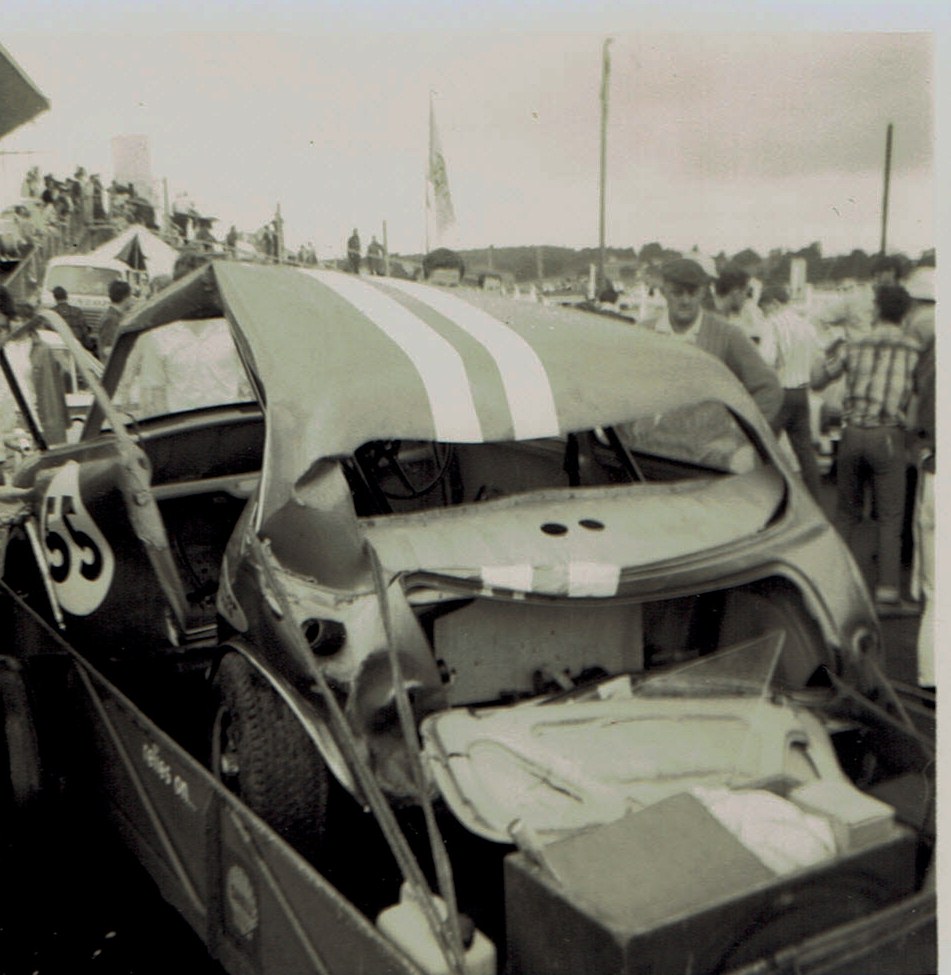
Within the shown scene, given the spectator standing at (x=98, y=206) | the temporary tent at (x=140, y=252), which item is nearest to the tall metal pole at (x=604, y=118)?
the spectator standing at (x=98, y=206)

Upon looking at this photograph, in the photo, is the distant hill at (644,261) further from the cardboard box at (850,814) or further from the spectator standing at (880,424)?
the cardboard box at (850,814)

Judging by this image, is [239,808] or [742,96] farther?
[742,96]

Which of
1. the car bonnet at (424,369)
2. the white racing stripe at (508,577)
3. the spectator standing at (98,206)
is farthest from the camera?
the spectator standing at (98,206)

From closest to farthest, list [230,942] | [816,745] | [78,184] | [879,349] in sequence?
1. [230,942]
2. [816,745]
3. [879,349]
4. [78,184]

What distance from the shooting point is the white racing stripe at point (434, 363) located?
262 cm

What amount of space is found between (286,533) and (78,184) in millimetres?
5735

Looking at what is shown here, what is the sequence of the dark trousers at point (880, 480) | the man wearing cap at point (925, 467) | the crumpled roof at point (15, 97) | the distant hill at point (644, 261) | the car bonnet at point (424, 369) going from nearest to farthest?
1. the car bonnet at point (424, 369)
2. the crumpled roof at point (15, 97)
3. the man wearing cap at point (925, 467)
4. the distant hill at point (644, 261)
5. the dark trousers at point (880, 480)

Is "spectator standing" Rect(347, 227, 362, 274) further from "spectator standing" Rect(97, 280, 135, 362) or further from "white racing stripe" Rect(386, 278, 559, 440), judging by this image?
"white racing stripe" Rect(386, 278, 559, 440)

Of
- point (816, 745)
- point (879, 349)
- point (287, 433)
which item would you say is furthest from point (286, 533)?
point (879, 349)

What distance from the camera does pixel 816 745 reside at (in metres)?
2.44

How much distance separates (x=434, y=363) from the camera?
2727 mm

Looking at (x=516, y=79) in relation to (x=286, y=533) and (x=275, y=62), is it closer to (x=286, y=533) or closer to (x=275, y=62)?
(x=275, y=62)

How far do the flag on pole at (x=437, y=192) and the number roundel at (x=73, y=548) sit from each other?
1704 millimetres

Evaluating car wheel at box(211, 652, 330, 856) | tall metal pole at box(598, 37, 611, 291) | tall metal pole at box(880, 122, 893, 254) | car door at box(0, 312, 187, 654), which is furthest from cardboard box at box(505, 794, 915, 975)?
tall metal pole at box(598, 37, 611, 291)
